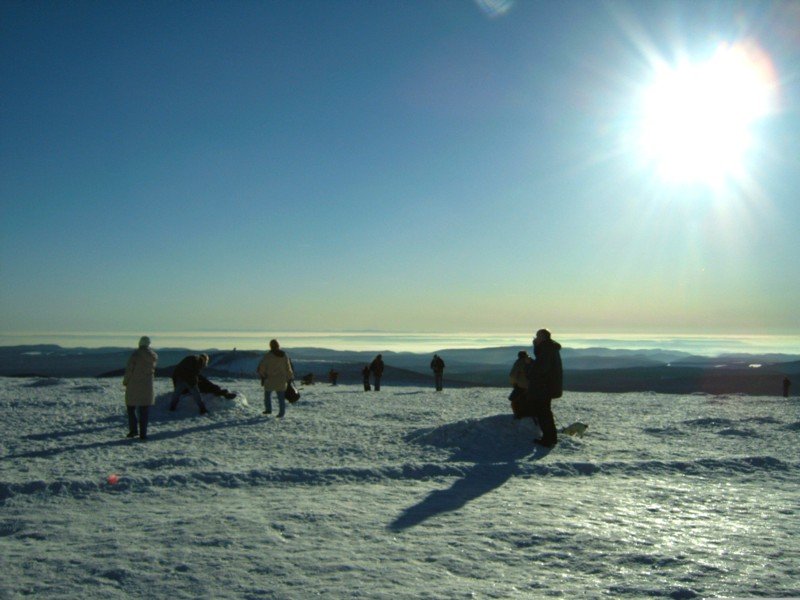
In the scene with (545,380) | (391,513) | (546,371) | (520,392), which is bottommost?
(391,513)

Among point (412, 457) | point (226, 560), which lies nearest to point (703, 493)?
point (412, 457)

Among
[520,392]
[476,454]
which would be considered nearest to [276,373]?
[520,392]

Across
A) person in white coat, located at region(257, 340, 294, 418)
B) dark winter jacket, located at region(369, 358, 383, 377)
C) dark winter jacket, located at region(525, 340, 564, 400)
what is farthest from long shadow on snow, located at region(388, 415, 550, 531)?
dark winter jacket, located at region(369, 358, 383, 377)

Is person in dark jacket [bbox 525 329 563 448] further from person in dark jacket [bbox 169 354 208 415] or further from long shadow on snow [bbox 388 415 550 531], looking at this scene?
person in dark jacket [bbox 169 354 208 415]

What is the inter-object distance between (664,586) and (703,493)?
3378mm

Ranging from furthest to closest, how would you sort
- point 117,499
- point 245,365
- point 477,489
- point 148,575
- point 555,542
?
point 245,365
point 477,489
point 117,499
point 555,542
point 148,575

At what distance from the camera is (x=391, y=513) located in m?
6.00

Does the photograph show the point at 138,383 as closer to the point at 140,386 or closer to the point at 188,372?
the point at 140,386

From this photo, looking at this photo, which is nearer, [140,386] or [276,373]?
[140,386]

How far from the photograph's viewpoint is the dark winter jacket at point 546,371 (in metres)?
10.2

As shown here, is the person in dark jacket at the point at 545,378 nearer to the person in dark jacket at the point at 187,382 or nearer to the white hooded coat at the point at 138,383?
the white hooded coat at the point at 138,383

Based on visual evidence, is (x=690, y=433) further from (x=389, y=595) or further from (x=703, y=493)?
(x=389, y=595)

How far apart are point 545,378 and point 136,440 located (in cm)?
722

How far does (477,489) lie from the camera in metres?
7.19
